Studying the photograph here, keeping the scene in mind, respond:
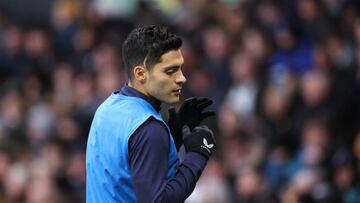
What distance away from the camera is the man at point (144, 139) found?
4.06 meters

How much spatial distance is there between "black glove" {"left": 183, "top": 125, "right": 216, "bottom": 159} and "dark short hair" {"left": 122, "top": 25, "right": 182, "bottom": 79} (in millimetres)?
357

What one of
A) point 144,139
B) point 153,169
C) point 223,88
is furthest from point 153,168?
point 223,88

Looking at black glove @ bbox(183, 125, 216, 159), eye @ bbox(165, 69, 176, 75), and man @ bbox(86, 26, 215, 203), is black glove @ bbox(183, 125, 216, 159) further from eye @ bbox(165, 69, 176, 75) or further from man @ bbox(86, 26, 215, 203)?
eye @ bbox(165, 69, 176, 75)

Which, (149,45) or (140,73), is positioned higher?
(149,45)

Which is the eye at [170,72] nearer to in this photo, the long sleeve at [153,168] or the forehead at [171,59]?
the forehead at [171,59]

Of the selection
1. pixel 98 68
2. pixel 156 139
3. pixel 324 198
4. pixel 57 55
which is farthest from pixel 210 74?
pixel 156 139

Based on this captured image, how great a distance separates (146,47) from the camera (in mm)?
4230

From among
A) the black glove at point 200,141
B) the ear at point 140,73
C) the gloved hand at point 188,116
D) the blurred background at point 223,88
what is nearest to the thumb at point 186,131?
the black glove at point 200,141

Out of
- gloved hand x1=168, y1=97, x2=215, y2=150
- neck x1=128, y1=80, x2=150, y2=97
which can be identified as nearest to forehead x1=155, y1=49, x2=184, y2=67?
neck x1=128, y1=80, x2=150, y2=97

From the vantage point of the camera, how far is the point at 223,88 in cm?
952

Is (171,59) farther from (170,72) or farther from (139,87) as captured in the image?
(139,87)

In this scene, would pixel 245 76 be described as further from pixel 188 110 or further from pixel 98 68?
pixel 188 110

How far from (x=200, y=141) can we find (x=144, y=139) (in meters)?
0.34

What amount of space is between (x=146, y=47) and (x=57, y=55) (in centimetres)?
741
